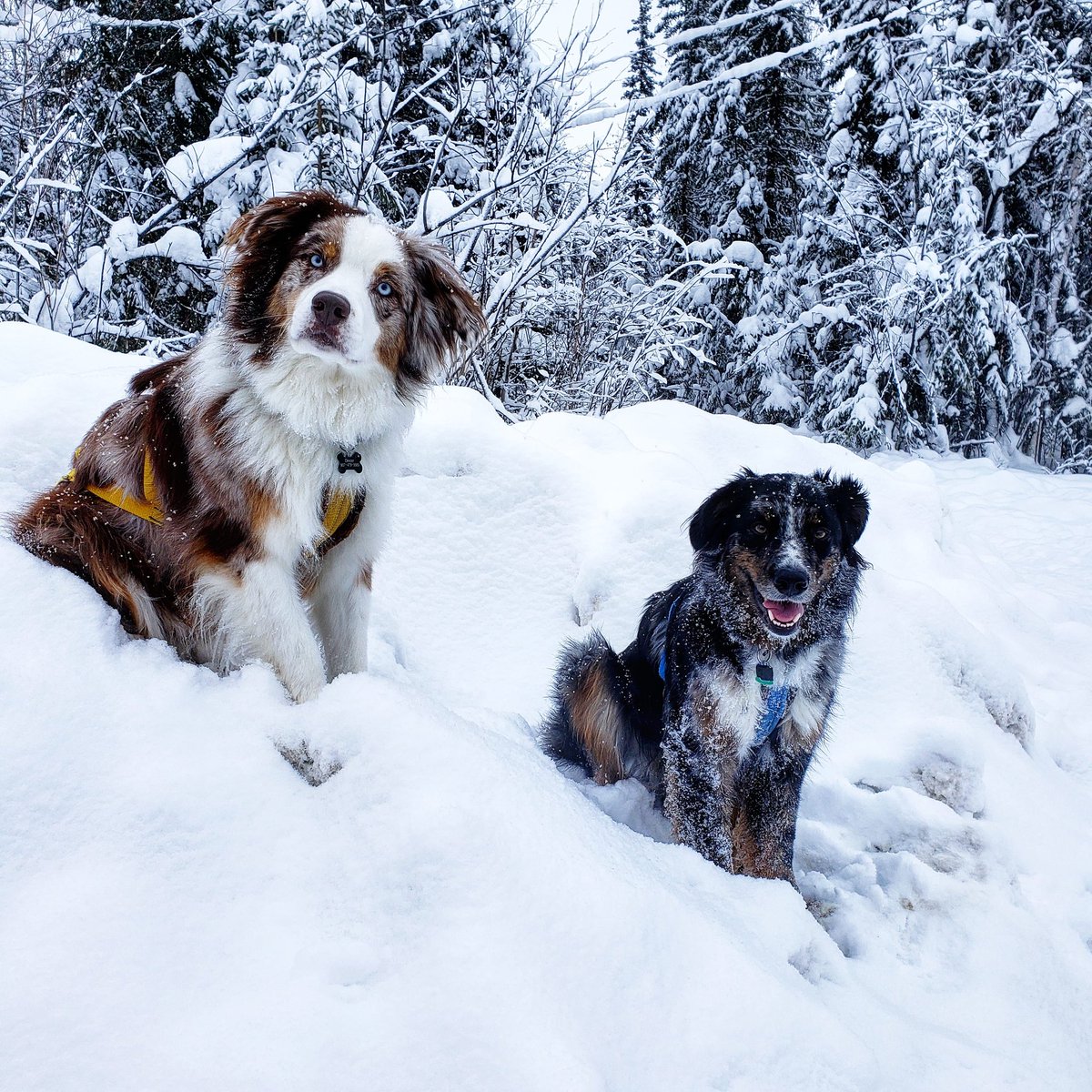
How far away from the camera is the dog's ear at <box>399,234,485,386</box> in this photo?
8.59 ft

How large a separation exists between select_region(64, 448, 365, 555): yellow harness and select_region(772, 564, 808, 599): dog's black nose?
4.69 feet

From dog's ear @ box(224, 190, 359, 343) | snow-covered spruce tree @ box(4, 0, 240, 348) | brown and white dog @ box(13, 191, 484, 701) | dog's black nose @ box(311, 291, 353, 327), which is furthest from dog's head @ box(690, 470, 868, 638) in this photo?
snow-covered spruce tree @ box(4, 0, 240, 348)

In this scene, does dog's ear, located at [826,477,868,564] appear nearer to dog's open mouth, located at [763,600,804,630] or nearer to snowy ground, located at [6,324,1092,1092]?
dog's open mouth, located at [763,600,804,630]

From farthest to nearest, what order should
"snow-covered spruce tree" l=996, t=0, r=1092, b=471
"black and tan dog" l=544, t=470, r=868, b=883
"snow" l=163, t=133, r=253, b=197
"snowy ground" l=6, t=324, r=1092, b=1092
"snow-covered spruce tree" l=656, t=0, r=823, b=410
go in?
"snow-covered spruce tree" l=656, t=0, r=823, b=410
"snow-covered spruce tree" l=996, t=0, r=1092, b=471
"snow" l=163, t=133, r=253, b=197
"black and tan dog" l=544, t=470, r=868, b=883
"snowy ground" l=6, t=324, r=1092, b=1092

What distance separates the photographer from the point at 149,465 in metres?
2.36

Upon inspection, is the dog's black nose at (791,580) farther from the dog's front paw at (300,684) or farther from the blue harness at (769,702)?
the dog's front paw at (300,684)

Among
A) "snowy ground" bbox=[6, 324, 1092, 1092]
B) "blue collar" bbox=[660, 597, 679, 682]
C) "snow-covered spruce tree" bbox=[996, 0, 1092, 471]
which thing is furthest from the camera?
"snow-covered spruce tree" bbox=[996, 0, 1092, 471]

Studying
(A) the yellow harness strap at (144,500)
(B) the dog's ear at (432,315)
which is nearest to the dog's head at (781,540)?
(B) the dog's ear at (432,315)

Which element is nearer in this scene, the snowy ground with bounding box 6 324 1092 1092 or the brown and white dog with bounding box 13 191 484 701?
the snowy ground with bounding box 6 324 1092 1092

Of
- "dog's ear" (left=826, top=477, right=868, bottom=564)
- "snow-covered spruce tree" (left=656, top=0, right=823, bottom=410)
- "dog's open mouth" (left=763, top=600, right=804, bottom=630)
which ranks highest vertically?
"snow-covered spruce tree" (left=656, top=0, right=823, bottom=410)

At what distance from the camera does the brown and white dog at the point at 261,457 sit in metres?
2.27

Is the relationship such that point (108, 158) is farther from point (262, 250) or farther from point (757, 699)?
point (757, 699)

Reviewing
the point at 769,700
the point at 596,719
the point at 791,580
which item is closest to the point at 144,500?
the point at 596,719

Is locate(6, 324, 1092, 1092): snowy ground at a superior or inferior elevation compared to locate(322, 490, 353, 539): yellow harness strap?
inferior
